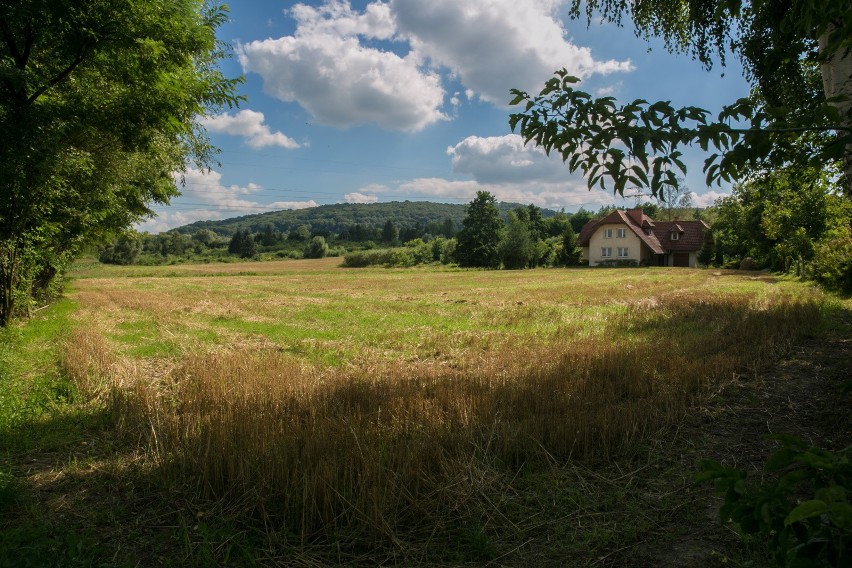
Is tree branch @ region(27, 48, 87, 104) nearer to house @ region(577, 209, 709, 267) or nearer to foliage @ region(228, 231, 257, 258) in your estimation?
house @ region(577, 209, 709, 267)

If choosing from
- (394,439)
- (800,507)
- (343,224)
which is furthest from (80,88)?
(343,224)

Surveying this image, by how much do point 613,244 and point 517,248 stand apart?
45.6 ft

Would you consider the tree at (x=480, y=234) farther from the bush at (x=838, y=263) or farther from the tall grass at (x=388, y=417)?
the tall grass at (x=388, y=417)

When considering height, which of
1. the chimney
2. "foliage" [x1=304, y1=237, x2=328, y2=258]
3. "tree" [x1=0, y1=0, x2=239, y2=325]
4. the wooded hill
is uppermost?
the wooded hill

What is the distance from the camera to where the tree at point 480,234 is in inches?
2785

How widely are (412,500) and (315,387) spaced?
10.6ft

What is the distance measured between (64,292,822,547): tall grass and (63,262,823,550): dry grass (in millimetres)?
22

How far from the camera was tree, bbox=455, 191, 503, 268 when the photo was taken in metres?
70.8

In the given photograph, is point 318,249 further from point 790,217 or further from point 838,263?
point 838,263

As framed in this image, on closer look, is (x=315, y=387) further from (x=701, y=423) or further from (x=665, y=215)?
(x=665, y=215)

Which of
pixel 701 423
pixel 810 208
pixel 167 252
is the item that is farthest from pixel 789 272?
pixel 167 252

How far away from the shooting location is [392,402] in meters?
5.62

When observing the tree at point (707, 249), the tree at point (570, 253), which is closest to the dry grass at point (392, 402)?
the tree at point (707, 249)

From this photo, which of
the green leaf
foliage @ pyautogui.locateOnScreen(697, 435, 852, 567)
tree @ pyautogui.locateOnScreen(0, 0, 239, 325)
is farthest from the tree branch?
the green leaf
